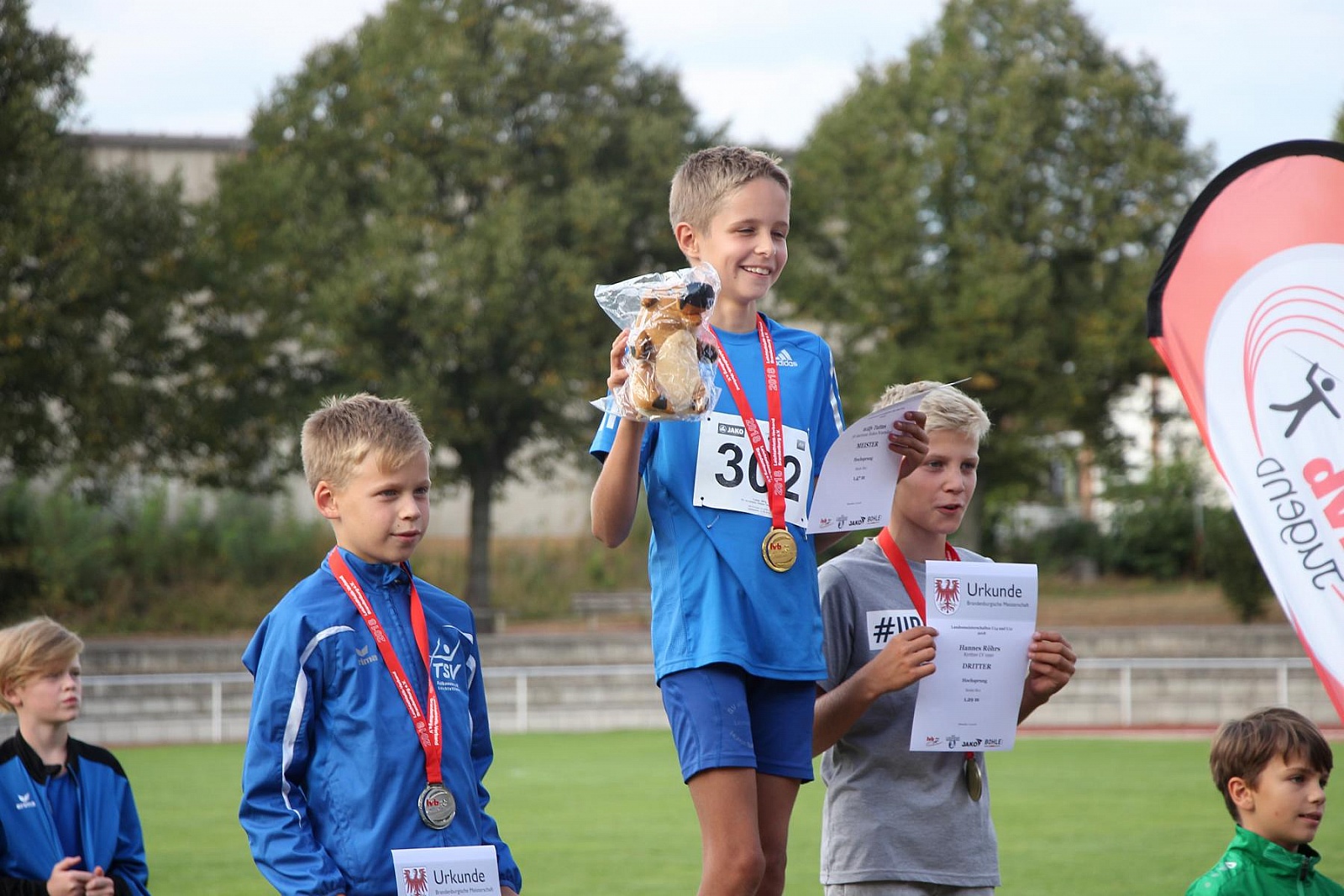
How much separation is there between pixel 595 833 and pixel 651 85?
1877 cm

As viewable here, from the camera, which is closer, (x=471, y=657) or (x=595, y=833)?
(x=471, y=657)

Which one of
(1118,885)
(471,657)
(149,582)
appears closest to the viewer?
(471,657)

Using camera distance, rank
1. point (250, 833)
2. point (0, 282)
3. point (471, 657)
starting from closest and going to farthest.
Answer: point (250, 833) → point (471, 657) → point (0, 282)

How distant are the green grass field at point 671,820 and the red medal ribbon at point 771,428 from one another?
574 cm

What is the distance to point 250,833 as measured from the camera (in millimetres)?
3404

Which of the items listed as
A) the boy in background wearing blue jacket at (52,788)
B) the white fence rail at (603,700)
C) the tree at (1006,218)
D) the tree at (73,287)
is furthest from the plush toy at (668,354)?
the tree at (1006,218)

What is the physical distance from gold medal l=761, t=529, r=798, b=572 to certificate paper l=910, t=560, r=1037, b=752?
0.41m

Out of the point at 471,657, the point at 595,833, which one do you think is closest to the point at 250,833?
the point at 471,657

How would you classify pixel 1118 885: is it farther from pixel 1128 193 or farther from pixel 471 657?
pixel 1128 193

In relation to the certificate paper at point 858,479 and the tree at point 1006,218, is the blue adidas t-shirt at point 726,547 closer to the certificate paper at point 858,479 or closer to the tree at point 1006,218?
the certificate paper at point 858,479

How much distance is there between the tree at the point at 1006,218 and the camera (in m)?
26.0

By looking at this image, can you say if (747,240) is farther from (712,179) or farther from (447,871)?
(447,871)

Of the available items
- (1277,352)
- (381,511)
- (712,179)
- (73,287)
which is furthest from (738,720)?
(73,287)

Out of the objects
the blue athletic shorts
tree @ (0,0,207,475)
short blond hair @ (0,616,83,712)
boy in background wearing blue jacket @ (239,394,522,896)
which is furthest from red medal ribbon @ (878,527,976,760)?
tree @ (0,0,207,475)
